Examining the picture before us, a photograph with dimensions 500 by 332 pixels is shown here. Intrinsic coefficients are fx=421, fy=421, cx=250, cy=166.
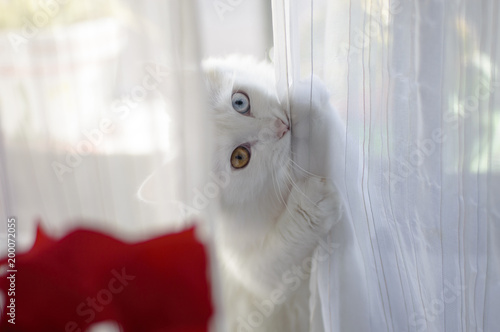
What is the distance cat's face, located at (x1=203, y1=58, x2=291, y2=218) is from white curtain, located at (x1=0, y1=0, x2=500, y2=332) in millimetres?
61

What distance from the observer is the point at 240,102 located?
0.85 meters

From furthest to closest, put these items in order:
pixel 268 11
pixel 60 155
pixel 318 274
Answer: pixel 318 274, pixel 268 11, pixel 60 155

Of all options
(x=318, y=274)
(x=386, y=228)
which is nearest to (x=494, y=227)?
(x=386, y=228)

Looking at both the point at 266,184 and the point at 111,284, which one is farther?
the point at 266,184

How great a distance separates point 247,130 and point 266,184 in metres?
0.13

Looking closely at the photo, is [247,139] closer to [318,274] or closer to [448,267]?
[318,274]

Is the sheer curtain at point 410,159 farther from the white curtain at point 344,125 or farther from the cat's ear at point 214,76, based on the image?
the cat's ear at point 214,76

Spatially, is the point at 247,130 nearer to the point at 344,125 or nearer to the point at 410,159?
the point at 344,125

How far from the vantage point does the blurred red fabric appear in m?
0.55

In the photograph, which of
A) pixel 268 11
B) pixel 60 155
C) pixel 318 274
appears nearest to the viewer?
pixel 60 155

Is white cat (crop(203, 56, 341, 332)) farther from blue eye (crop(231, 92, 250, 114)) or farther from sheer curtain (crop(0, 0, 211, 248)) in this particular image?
sheer curtain (crop(0, 0, 211, 248))

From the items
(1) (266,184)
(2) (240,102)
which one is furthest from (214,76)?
(1) (266,184)

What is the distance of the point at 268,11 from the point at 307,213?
1.30 ft

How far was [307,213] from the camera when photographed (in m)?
0.85
